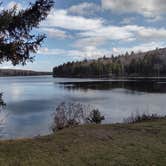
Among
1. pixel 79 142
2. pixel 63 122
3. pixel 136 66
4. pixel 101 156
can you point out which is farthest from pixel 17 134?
pixel 136 66

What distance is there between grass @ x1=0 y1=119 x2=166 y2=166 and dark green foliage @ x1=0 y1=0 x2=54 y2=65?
2.51 m

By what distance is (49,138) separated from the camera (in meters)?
8.50

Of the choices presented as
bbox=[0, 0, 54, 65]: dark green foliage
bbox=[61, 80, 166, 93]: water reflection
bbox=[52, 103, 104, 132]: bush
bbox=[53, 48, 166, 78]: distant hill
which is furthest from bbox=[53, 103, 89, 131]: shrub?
bbox=[53, 48, 166, 78]: distant hill

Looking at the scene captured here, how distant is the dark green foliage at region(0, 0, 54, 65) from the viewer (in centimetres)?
766

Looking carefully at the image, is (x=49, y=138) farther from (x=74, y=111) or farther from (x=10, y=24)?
(x=74, y=111)

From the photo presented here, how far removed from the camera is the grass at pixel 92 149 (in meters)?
6.13

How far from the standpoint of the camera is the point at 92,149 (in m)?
7.12

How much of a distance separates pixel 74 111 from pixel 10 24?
796cm

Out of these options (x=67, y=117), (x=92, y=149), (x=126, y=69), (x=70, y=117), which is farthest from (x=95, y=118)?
(x=126, y=69)

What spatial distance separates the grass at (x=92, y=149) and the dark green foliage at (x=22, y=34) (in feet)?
8.23

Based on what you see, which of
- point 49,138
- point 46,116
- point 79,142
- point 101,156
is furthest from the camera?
point 46,116

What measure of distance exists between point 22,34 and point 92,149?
3.78 m

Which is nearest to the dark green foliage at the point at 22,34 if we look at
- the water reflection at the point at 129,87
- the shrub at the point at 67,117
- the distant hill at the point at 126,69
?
the shrub at the point at 67,117

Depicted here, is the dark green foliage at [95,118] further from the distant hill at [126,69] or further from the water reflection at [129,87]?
the distant hill at [126,69]
